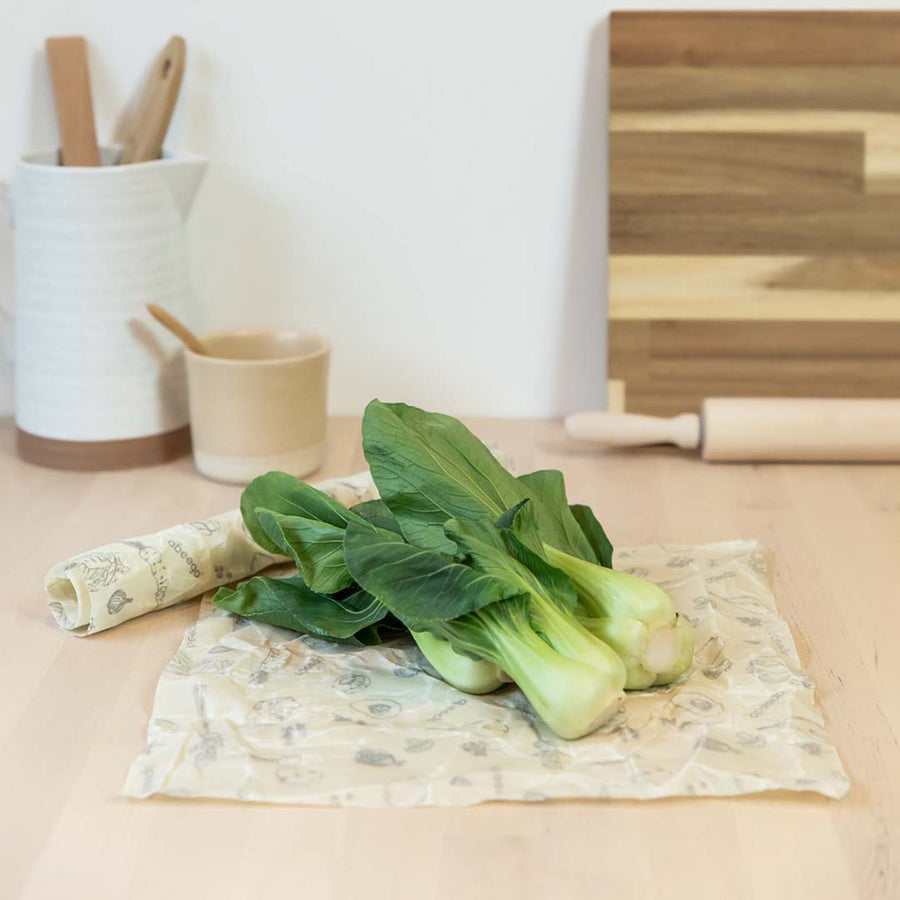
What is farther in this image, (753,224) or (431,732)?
(753,224)

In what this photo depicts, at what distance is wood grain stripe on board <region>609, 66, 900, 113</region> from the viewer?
1214mm

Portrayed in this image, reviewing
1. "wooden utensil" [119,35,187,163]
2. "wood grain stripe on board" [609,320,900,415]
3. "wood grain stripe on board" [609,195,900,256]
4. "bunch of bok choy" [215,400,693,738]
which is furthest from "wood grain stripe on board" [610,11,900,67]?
"bunch of bok choy" [215,400,693,738]

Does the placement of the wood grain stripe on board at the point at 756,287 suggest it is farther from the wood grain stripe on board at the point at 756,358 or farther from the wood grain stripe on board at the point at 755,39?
the wood grain stripe on board at the point at 755,39

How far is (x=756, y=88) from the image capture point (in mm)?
1217

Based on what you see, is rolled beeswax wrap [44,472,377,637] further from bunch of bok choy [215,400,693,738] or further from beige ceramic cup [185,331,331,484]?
beige ceramic cup [185,331,331,484]

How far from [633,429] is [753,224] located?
0.23 meters

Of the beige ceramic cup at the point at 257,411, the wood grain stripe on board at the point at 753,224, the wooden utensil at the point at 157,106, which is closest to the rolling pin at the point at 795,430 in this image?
the wood grain stripe on board at the point at 753,224

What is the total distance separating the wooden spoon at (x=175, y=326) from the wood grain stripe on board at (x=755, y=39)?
0.46 metres

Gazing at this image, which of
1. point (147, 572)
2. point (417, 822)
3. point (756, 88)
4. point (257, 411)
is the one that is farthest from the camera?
point (756, 88)

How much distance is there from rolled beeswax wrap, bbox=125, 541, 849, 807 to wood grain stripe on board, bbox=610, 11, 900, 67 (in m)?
0.58

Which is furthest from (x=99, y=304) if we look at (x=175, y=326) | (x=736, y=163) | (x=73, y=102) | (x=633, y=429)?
(x=736, y=163)

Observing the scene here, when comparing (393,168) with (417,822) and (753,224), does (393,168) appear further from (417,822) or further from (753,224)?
(417,822)

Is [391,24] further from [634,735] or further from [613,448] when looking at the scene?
[634,735]

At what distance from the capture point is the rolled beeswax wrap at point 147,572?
2.88ft
